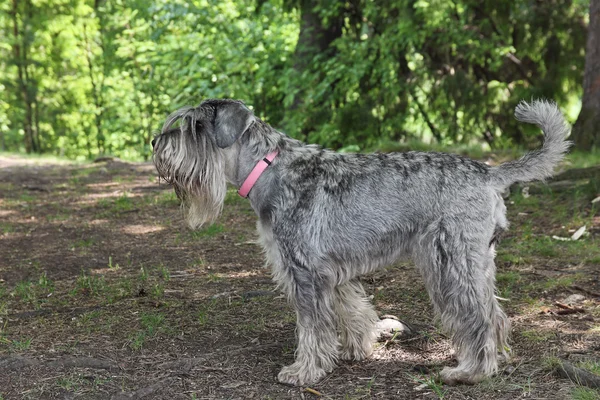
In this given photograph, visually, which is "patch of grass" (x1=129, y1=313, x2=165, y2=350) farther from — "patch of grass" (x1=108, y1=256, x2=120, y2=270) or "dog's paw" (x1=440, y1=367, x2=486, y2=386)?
"dog's paw" (x1=440, y1=367, x2=486, y2=386)

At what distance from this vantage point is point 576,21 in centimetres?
1207

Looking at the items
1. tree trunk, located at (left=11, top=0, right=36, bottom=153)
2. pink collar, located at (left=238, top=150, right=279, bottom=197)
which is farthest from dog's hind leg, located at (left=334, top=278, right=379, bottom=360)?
tree trunk, located at (left=11, top=0, right=36, bottom=153)

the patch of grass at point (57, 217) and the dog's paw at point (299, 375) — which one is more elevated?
the patch of grass at point (57, 217)

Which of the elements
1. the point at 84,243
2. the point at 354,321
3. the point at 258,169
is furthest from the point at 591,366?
the point at 84,243

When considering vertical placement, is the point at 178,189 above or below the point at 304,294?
above

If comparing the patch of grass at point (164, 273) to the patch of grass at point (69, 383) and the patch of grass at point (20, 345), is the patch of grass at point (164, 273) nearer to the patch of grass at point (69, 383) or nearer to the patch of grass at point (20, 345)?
the patch of grass at point (20, 345)

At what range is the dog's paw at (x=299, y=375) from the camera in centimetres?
420

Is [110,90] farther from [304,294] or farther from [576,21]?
[304,294]

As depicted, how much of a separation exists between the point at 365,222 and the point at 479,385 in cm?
124

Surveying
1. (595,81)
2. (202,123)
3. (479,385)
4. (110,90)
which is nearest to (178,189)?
(202,123)

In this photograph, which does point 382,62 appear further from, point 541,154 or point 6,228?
point 541,154

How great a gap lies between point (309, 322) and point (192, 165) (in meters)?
1.37

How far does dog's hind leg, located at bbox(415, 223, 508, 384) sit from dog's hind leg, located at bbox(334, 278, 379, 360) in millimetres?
664

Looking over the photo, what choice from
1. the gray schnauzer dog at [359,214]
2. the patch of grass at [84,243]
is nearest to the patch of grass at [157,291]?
the gray schnauzer dog at [359,214]
